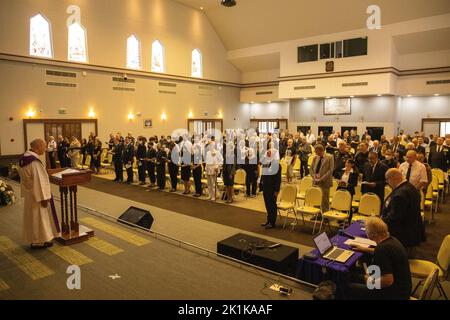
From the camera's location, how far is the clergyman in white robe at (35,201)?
4969 millimetres

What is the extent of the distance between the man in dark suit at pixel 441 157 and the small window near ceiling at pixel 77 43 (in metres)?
15.7

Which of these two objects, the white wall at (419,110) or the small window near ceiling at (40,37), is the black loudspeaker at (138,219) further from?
the white wall at (419,110)

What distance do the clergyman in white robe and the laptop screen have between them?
3919mm

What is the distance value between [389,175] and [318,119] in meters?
17.8

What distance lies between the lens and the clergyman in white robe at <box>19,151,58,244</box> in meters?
4.97

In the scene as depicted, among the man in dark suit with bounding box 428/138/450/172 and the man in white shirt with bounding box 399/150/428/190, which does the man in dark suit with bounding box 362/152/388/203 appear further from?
the man in dark suit with bounding box 428/138/450/172

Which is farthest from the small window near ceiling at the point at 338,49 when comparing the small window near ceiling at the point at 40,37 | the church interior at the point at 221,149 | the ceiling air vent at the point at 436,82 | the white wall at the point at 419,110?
the small window near ceiling at the point at 40,37

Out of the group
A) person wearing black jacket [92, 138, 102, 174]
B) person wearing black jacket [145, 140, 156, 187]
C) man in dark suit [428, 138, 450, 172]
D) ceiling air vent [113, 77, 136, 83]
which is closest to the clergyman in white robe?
person wearing black jacket [145, 140, 156, 187]

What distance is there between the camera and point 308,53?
20.6 metres

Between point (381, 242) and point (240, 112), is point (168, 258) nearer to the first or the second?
point (381, 242)

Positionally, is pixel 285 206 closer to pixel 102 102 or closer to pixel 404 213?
pixel 404 213

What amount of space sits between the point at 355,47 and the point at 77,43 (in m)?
14.8

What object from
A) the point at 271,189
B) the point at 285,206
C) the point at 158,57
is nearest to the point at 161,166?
the point at 271,189
